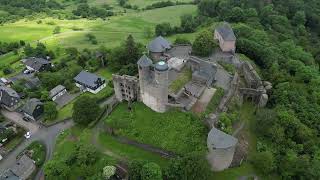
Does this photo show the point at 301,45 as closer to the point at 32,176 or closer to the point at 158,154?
the point at 158,154

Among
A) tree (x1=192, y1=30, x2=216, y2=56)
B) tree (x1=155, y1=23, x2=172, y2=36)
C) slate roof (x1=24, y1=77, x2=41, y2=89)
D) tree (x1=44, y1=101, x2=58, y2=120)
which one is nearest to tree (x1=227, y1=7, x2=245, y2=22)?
tree (x1=155, y1=23, x2=172, y2=36)

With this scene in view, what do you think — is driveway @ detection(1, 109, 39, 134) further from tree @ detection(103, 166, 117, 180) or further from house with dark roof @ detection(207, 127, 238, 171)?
house with dark roof @ detection(207, 127, 238, 171)

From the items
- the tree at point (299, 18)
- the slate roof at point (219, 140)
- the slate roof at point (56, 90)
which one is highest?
the tree at point (299, 18)

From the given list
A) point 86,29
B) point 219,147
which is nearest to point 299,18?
point 86,29

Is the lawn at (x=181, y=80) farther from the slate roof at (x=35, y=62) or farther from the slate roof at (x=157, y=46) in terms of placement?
the slate roof at (x=35, y=62)

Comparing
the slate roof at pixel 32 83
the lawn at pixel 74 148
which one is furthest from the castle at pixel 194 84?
the slate roof at pixel 32 83
